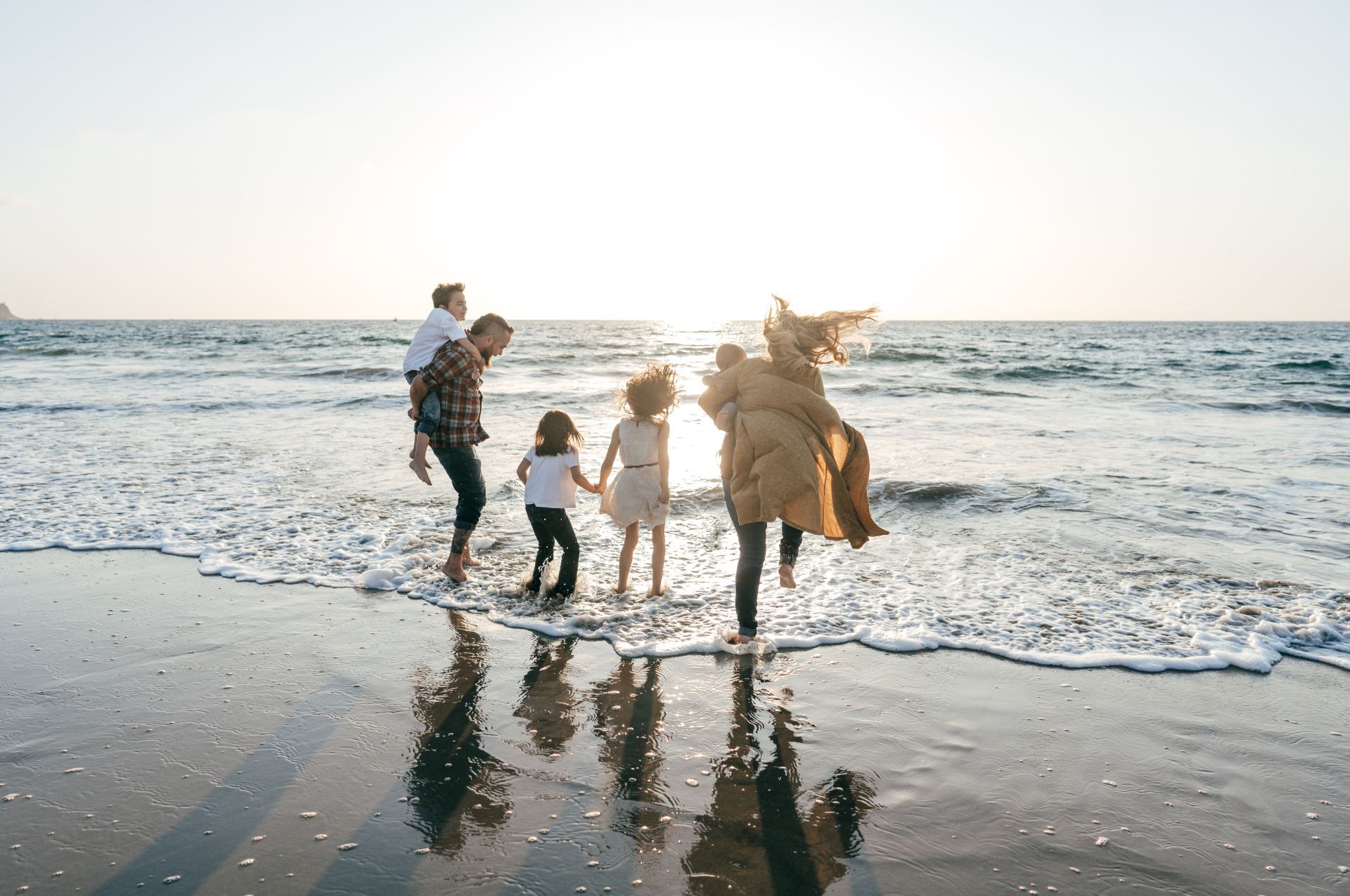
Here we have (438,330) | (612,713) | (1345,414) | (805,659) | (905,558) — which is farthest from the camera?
(1345,414)

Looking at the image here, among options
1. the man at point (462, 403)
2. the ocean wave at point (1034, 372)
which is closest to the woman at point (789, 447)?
the man at point (462, 403)

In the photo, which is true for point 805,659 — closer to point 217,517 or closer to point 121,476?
point 217,517

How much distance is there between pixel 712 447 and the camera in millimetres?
12695

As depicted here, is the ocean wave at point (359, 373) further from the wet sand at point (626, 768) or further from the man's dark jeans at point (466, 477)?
the wet sand at point (626, 768)

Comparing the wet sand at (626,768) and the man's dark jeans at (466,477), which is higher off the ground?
the man's dark jeans at (466,477)

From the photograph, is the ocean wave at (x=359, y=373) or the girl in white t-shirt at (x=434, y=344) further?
the ocean wave at (x=359, y=373)

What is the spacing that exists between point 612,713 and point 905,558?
3.68 metres

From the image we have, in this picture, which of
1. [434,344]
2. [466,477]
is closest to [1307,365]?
[466,477]

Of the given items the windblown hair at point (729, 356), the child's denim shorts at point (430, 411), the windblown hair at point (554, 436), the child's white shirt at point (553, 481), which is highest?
the windblown hair at point (729, 356)

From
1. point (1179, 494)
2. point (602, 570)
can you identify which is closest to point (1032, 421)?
point (1179, 494)

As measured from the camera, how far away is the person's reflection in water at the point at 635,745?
283cm

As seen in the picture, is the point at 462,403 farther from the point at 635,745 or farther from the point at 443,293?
the point at 635,745

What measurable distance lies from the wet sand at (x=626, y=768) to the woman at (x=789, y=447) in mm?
715

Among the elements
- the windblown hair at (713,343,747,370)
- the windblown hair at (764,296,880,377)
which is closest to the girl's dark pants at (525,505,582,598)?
the windblown hair at (713,343,747,370)
